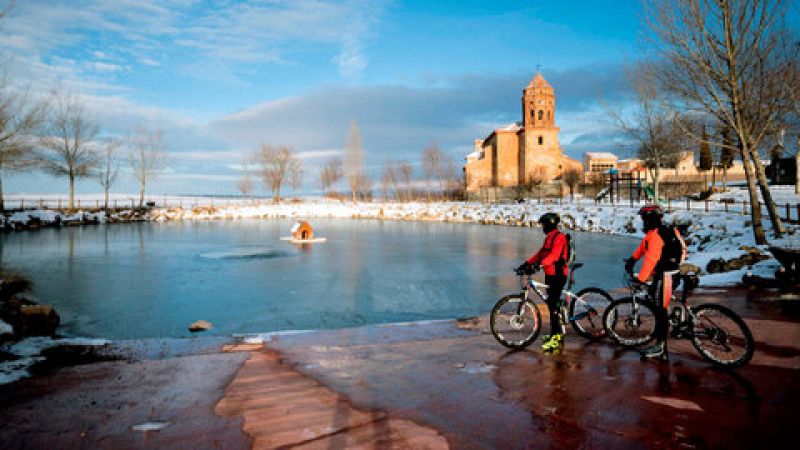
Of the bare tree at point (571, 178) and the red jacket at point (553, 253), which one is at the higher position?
the bare tree at point (571, 178)

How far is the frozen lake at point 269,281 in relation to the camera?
10.9 meters

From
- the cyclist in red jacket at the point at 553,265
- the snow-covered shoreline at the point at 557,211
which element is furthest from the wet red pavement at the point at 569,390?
the snow-covered shoreline at the point at 557,211

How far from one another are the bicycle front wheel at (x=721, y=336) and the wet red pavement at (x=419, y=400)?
0.62 feet

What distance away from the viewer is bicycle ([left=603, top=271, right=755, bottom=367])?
19.1ft

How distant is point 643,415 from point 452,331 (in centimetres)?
410

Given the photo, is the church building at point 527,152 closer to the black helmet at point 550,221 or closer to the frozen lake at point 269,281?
the frozen lake at point 269,281

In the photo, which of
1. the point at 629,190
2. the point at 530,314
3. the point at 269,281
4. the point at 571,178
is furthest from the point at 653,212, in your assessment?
the point at 571,178

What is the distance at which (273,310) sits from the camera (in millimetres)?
11633

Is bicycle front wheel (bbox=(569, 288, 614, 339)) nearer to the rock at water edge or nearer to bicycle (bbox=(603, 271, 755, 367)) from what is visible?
bicycle (bbox=(603, 271, 755, 367))

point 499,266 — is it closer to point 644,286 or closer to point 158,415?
point 644,286

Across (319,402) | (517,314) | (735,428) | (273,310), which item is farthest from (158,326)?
(735,428)

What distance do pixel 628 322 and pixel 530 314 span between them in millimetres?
1408

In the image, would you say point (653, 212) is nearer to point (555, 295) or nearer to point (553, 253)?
point (553, 253)

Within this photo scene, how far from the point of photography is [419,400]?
522 centimetres
